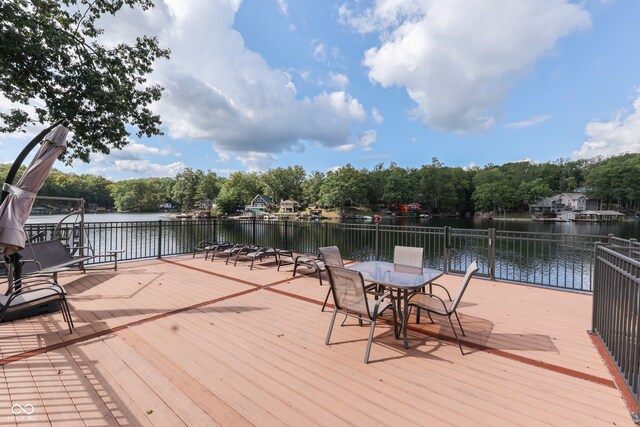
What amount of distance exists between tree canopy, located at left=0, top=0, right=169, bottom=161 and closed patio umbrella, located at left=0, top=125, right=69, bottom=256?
4.31 metres

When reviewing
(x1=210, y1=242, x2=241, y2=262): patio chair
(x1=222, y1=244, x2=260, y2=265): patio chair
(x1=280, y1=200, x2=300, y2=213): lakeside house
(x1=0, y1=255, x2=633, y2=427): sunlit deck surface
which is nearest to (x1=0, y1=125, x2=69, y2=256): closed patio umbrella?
(x1=0, y1=255, x2=633, y2=427): sunlit deck surface

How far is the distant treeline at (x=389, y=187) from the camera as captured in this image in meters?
59.9

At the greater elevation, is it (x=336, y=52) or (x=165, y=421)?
(x=336, y=52)

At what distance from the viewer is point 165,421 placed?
169 centimetres

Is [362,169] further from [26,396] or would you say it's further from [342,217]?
[26,396]

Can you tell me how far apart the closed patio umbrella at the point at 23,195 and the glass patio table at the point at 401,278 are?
11.4ft

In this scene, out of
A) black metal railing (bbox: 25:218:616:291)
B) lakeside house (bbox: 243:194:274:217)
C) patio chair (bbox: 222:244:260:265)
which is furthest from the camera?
lakeside house (bbox: 243:194:274:217)

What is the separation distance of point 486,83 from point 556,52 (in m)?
2.77

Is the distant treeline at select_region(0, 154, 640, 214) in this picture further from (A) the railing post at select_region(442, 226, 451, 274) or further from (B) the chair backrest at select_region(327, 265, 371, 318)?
(B) the chair backrest at select_region(327, 265, 371, 318)

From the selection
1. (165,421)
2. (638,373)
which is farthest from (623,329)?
(165,421)

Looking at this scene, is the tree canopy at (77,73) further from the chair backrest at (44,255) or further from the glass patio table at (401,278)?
the glass patio table at (401,278)

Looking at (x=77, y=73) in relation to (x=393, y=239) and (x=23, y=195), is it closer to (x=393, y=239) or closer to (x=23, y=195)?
(x=23, y=195)

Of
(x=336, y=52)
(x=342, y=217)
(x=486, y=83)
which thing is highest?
(x=336, y=52)

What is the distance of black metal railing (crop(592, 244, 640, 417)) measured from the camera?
195 centimetres
